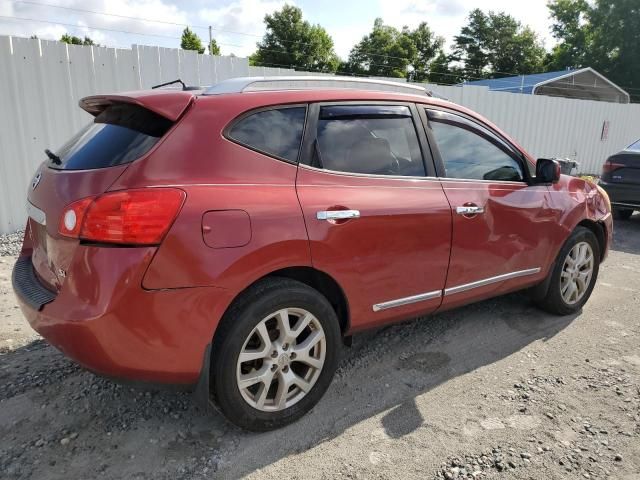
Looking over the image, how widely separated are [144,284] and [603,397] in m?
2.76

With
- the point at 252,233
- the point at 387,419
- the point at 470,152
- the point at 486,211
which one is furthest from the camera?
the point at 470,152

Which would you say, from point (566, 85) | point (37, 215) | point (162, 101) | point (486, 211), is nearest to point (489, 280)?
point (486, 211)

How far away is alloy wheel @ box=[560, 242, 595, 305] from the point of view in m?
4.14

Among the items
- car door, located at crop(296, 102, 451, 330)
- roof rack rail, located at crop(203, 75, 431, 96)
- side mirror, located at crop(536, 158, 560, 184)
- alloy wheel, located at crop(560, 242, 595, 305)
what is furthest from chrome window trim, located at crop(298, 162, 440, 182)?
alloy wheel, located at crop(560, 242, 595, 305)

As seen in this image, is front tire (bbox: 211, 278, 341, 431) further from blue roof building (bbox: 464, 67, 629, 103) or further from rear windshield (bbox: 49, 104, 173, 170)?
blue roof building (bbox: 464, 67, 629, 103)

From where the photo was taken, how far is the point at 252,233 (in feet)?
7.58

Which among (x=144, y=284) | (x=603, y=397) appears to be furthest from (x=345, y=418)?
(x=603, y=397)

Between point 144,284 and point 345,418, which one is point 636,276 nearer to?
point 345,418

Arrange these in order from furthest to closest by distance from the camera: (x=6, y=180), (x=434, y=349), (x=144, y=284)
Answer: (x=6, y=180) < (x=434, y=349) < (x=144, y=284)

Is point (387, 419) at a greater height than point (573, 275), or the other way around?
point (573, 275)

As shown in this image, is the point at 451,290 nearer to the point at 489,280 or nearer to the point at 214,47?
the point at 489,280

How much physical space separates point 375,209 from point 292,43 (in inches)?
2086

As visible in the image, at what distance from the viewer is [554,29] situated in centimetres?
5472

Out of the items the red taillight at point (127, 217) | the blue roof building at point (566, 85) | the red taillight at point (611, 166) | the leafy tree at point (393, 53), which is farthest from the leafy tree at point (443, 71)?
the red taillight at point (127, 217)
